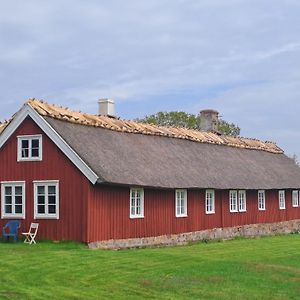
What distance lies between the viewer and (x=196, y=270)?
1920 centimetres

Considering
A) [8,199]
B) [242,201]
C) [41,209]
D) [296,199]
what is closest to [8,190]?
[8,199]

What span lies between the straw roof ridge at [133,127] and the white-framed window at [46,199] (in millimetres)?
2915

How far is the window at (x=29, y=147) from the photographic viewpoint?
27453mm

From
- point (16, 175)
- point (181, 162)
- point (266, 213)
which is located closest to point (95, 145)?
point (16, 175)

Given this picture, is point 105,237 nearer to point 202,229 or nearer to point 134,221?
point 134,221

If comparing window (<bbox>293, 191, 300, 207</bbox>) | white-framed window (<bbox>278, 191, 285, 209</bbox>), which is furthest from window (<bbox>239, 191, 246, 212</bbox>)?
window (<bbox>293, 191, 300, 207</bbox>)

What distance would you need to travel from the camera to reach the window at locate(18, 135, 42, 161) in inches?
1081

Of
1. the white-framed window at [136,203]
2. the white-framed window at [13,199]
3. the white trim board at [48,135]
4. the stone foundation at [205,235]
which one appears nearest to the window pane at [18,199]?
the white-framed window at [13,199]

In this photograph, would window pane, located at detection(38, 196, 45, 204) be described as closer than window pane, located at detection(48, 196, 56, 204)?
No

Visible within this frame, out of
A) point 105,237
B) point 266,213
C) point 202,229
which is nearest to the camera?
point 105,237

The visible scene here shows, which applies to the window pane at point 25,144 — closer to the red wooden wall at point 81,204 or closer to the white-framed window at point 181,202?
the red wooden wall at point 81,204

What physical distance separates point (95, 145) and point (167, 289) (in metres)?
13.2

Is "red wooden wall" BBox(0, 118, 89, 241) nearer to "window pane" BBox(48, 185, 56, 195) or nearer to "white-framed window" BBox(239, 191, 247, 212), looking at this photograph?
"window pane" BBox(48, 185, 56, 195)

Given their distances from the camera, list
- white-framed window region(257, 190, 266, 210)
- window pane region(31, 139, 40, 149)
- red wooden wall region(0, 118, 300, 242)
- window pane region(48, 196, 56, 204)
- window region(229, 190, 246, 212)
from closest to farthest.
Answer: red wooden wall region(0, 118, 300, 242) < window pane region(48, 196, 56, 204) < window pane region(31, 139, 40, 149) < window region(229, 190, 246, 212) < white-framed window region(257, 190, 266, 210)
